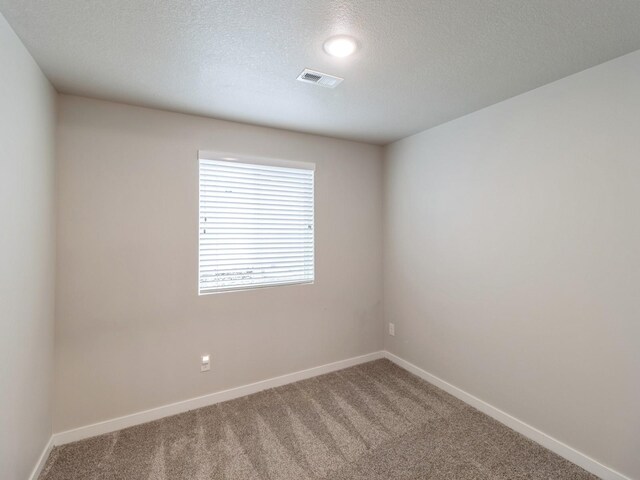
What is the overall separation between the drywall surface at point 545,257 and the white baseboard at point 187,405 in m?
1.04

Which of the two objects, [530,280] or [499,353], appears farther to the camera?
[499,353]

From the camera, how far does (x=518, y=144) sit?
7.30 feet

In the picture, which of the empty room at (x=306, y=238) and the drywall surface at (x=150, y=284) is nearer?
the empty room at (x=306, y=238)

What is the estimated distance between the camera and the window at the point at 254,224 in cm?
264

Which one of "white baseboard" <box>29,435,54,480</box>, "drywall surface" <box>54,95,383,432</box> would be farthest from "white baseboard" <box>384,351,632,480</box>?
"white baseboard" <box>29,435,54,480</box>

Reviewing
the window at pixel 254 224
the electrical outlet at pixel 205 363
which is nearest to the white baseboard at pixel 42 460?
the electrical outlet at pixel 205 363

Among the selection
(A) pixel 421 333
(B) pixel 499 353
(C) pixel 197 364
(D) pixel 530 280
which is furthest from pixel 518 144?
(C) pixel 197 364

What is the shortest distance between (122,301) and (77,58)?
5.25ft

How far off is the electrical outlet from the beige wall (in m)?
0.97

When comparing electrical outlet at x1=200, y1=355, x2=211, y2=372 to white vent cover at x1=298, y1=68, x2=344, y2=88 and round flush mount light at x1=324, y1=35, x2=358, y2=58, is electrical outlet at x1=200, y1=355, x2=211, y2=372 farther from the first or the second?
round flush mount light at x1=324, y1=35, x2=358, y2=58

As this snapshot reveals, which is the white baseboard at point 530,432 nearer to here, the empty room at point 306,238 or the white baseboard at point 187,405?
the empty room at point 306,238

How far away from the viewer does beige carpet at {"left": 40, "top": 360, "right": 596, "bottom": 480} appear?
1867 millimetres

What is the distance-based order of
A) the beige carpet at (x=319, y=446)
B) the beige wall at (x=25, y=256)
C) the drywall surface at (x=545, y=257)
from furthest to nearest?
1. the beige carpet at (x=319, y=446)
2. the drywall surface at (x=545, y=257)
3. the beige wall at (x=25, y=256)

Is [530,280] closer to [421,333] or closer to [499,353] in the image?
[499,353]
